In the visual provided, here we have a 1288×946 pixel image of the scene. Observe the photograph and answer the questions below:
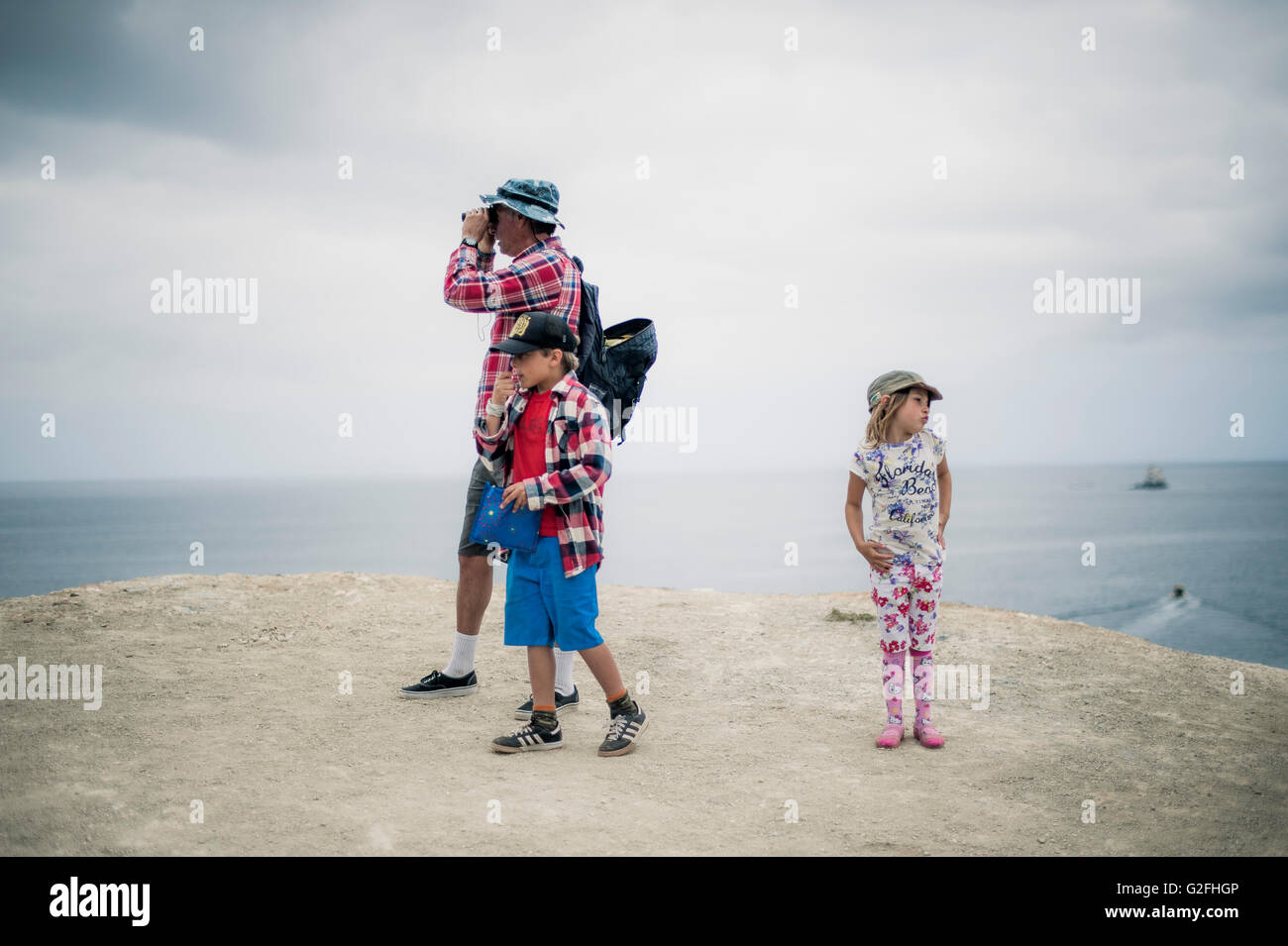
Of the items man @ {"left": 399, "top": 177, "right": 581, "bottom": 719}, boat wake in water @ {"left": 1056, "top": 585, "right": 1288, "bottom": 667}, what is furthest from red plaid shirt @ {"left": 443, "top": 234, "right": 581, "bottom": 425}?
A: boat wake in water @ {"left": 1056, "top": 585, "right": 1288, "bottom": 667}

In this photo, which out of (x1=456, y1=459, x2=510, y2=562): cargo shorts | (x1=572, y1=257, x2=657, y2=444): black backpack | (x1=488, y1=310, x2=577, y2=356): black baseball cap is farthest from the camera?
(x1=456, y1=459, x2=510, y2=562): cargo shorts

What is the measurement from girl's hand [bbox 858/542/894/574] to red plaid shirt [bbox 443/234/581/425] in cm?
181

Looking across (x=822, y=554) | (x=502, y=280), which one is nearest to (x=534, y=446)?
(x=502, y=280)

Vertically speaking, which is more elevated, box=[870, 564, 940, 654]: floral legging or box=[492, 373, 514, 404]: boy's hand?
box=[492, 373, 514, 404]: boy's hand

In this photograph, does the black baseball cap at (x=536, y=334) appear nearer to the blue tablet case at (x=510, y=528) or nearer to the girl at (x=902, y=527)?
the blue tablet case at (x=510, y=528)

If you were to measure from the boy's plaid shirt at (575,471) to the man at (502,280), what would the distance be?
0.35m

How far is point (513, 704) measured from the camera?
4973 mm

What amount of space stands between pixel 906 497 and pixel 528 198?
252cm

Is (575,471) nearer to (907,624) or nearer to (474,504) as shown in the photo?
(474,504)

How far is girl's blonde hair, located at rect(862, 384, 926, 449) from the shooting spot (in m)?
4.35

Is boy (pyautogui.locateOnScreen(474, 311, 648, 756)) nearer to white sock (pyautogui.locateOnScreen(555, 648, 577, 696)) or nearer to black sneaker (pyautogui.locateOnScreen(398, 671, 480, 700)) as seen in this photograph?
white sock (pyautogui.locateOnScreen(555, 648, 577, 696))

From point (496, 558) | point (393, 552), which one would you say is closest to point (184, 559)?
point (393, 552)

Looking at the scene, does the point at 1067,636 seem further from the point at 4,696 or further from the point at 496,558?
the point at 4,696
